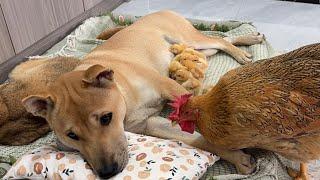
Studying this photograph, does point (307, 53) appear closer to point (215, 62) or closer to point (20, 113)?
point (215, 62)

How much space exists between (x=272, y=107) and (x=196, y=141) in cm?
49

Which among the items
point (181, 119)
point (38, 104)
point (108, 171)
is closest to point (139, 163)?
point (108, 171)

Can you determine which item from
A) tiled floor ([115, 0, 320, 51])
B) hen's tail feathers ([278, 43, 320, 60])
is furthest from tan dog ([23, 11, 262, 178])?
tiled floor ([115, 0, 320, 51])

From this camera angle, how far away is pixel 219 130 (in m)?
1.66

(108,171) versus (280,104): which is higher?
(280,104)

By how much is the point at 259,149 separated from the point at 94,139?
757 millimetres

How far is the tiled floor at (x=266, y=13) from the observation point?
3289 mm

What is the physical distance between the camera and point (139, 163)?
1.66 metres

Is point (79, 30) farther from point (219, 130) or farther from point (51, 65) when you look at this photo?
point (219, 130)

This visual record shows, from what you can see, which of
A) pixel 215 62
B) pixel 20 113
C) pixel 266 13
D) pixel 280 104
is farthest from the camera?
pixel 266 13

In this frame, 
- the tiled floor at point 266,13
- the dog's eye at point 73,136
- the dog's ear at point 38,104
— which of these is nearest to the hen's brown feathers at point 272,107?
the dog's eye at point 73,136

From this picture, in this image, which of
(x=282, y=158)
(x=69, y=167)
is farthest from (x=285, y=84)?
(x=69, y=167)

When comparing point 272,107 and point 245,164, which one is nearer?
point 272,107

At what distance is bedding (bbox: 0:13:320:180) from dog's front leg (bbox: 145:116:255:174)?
0.14 ft
